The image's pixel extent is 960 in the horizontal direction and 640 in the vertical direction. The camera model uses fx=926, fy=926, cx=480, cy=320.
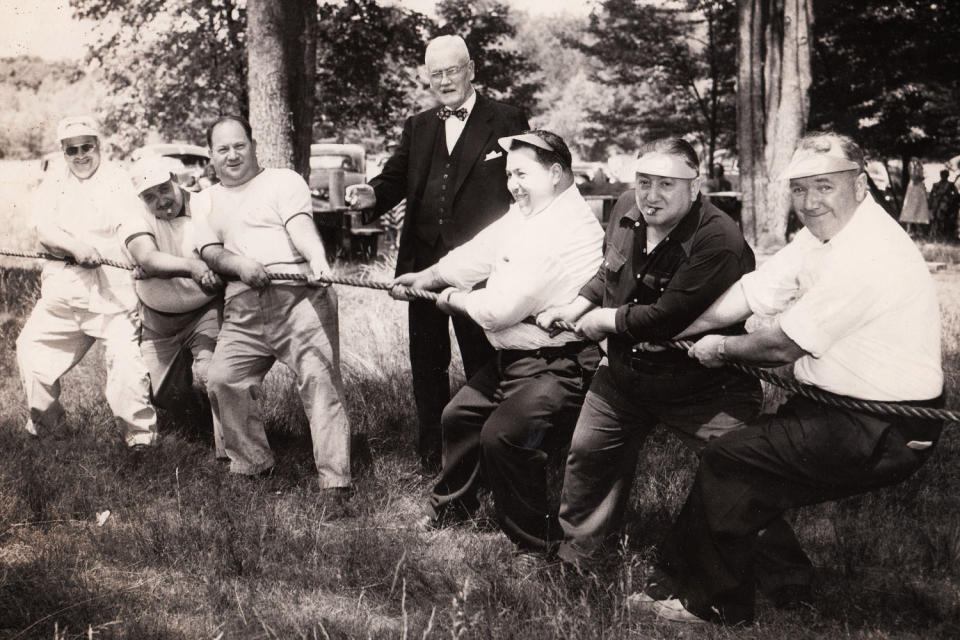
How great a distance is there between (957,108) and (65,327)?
2178 centimetres

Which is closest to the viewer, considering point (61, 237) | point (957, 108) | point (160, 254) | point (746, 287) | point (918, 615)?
point (746, 287)

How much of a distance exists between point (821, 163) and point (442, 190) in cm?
237

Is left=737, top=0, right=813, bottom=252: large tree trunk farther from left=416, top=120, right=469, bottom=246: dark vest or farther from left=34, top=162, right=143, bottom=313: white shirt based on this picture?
left=34, top=162, right=143, bottom=313: white shirt

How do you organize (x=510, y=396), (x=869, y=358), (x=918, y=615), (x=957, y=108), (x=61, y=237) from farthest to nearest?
(x=957, y=108) → (x=61, y=237) → (x=510, y=396) → (x=918, y=615) → (x=869, y=358)

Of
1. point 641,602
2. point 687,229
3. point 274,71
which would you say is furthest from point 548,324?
point 274,71

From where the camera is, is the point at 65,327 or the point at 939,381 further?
the point at 65,327

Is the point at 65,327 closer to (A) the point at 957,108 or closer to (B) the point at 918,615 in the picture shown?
(B) the point at 918,615

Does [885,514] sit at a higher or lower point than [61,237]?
lower

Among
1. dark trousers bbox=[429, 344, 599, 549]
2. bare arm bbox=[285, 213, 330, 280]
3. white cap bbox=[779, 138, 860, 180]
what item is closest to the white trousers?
bare arm bbox=[285, 213, 330, 280]

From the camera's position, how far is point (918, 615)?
12.2 ft

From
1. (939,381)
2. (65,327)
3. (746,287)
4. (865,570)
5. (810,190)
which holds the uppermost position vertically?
(810,190)

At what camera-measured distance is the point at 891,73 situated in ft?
78.6

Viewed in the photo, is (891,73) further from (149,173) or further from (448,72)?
(149,173)

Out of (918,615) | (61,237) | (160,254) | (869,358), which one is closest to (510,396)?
(869,358)
